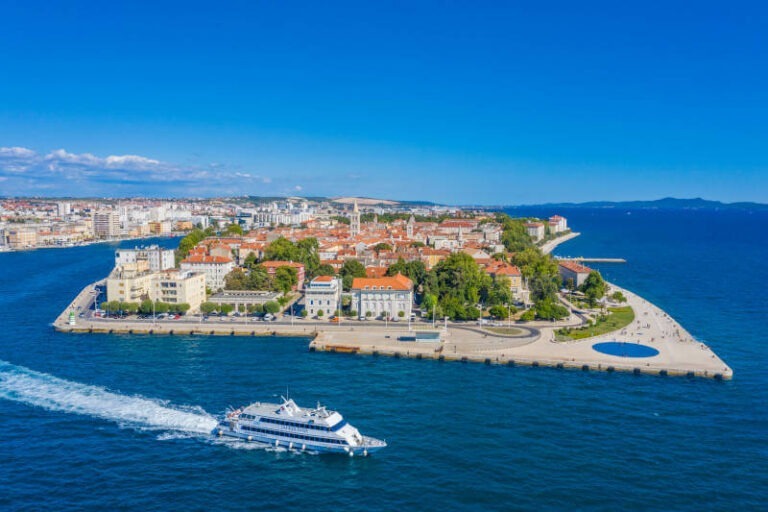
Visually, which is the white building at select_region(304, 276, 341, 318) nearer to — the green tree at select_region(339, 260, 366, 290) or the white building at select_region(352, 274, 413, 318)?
the white building at select_region(352, 274, 413, 318)

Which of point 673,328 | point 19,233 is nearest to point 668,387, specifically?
point 673,328

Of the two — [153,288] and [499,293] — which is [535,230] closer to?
[499,293]

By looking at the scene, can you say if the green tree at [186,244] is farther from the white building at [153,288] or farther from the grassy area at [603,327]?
the grassy area at [603,327]

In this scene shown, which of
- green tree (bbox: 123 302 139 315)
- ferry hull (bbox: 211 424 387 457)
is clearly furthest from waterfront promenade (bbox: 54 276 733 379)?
ferry hull (bbox: 211 424 387 457)

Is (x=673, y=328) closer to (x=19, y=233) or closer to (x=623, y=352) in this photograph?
(x=623, y=352)

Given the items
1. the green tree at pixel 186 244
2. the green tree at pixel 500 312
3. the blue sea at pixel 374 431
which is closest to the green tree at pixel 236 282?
the blue sea at pixel 374 431

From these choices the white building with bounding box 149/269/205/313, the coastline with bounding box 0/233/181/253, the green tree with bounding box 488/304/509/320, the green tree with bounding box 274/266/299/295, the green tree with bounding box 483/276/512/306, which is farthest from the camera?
the coastline with bounding box 0/233/181/253

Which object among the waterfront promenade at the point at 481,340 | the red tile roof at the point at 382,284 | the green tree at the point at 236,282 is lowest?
the waterfront promenade at the point at 481,340
